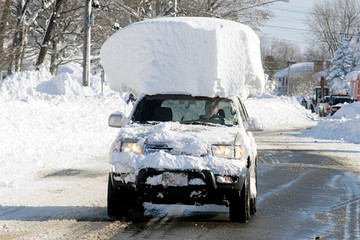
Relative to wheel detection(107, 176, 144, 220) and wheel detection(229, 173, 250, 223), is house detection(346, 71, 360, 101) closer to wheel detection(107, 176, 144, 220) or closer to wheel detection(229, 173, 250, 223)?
wheel detection(229, 173, 250, 223)

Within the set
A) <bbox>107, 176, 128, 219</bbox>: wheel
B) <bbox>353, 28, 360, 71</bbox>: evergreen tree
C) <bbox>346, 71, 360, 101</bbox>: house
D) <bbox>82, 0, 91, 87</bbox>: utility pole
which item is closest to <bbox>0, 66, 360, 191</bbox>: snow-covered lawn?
<bbox>82, 0, 91, 87</bbox>: utility pole

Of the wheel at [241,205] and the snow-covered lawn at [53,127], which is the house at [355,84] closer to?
the snow-covered lawn at [53,127]

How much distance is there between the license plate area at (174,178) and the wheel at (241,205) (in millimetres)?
658

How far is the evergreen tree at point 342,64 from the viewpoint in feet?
314

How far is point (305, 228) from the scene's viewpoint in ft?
26.8

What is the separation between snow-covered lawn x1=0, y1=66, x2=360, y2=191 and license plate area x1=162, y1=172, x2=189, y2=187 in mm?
4006

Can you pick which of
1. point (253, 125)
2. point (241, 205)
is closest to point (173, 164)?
point (241, 205)

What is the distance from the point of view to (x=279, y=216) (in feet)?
29.8

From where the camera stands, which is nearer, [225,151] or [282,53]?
[225,151]

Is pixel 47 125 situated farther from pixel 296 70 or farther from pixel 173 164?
pixel 296 70

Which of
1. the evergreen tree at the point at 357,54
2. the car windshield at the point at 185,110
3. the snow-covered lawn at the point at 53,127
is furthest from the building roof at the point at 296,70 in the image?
the car windshield at the point at 185,110

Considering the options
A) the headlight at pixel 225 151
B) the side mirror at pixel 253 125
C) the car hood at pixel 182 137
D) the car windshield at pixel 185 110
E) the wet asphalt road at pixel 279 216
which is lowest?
the wet asphalt road at pixel 279 216

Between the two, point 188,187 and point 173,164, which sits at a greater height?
point 173,164

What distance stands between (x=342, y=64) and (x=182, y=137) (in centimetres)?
9176
